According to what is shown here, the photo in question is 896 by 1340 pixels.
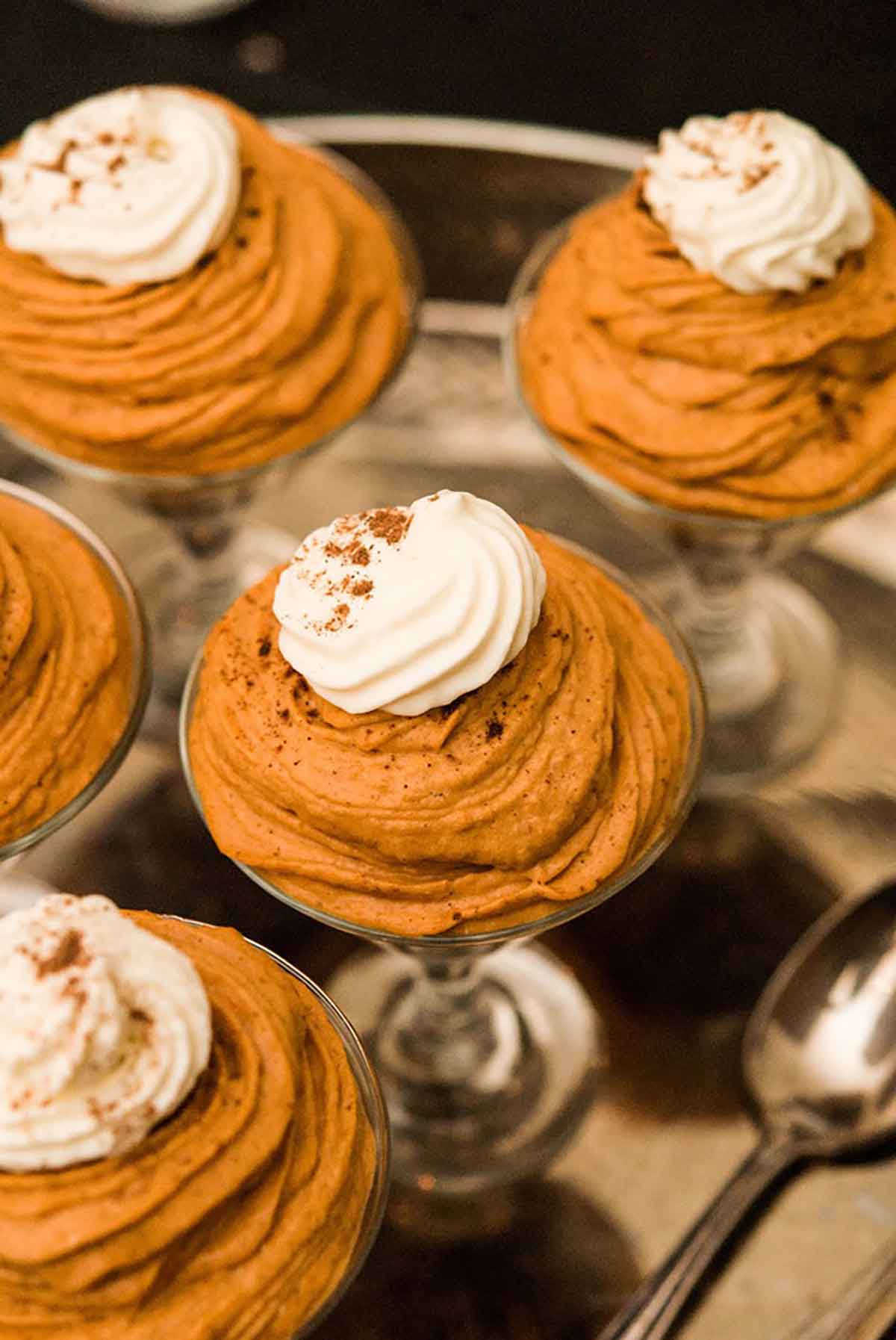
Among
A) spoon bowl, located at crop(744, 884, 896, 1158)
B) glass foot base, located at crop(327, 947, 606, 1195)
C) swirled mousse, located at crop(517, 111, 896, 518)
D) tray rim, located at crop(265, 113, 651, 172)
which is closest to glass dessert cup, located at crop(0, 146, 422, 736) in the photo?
tray rim, located at crop(265, 113, 651, 172)

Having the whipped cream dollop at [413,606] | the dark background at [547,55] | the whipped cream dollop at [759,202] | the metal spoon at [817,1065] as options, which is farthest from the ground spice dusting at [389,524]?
the dark background at [547,55]

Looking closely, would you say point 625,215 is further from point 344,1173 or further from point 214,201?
point 344,1173

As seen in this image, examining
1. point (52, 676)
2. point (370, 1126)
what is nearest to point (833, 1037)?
point (370, 1126)

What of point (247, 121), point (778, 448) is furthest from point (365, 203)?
point (778, 448)

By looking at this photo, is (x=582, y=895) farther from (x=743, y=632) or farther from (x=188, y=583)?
(x=188, y=583)

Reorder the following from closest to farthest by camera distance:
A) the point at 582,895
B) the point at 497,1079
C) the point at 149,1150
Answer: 1. the point at 149,1150
2. the point at 582,895
3. the point at 497,1079

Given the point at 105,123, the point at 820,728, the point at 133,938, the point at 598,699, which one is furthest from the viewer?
the point at 820,728

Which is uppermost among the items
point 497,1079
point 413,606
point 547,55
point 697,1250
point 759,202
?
point 759,202

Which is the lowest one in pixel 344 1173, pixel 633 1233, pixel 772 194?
pixel 633 1233

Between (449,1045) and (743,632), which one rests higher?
(743,632)
